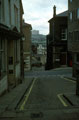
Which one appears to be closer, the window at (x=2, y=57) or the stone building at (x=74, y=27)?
the window at (x=2, y=57)

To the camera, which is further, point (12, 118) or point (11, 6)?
point (11, 6)

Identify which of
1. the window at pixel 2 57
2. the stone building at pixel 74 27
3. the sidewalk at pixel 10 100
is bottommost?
the sidewalk at pixel 10 100

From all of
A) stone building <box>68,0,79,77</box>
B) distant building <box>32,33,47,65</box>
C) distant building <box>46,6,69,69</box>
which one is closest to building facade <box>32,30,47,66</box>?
distant building <box>32,33,47,65</box>

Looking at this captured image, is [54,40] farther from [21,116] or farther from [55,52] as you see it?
[21,116]

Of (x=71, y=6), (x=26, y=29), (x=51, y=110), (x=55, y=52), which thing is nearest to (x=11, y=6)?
(x=51, y=110)

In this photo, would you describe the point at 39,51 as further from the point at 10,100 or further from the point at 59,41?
the point at 10,100

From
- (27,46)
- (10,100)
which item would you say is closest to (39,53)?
(27,46)

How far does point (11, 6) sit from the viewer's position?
51.8ft

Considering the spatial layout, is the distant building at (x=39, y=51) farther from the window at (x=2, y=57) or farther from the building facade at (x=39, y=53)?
the window at (x=2, y=57)

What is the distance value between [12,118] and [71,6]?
2635cm

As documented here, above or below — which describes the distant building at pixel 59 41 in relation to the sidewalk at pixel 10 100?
above

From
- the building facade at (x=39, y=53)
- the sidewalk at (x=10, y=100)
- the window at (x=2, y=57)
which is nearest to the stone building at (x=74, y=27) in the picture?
the window at (x=2, y=57)

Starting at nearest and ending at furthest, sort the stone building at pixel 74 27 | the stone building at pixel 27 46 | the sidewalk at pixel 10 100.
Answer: the sidewalk at pixel 10 100 → the stone building at pixel 74 27 → the stone building at pixel 27 46

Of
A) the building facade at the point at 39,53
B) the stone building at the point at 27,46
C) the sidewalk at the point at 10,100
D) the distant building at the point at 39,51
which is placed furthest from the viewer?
the distant building at the point at 39,51
